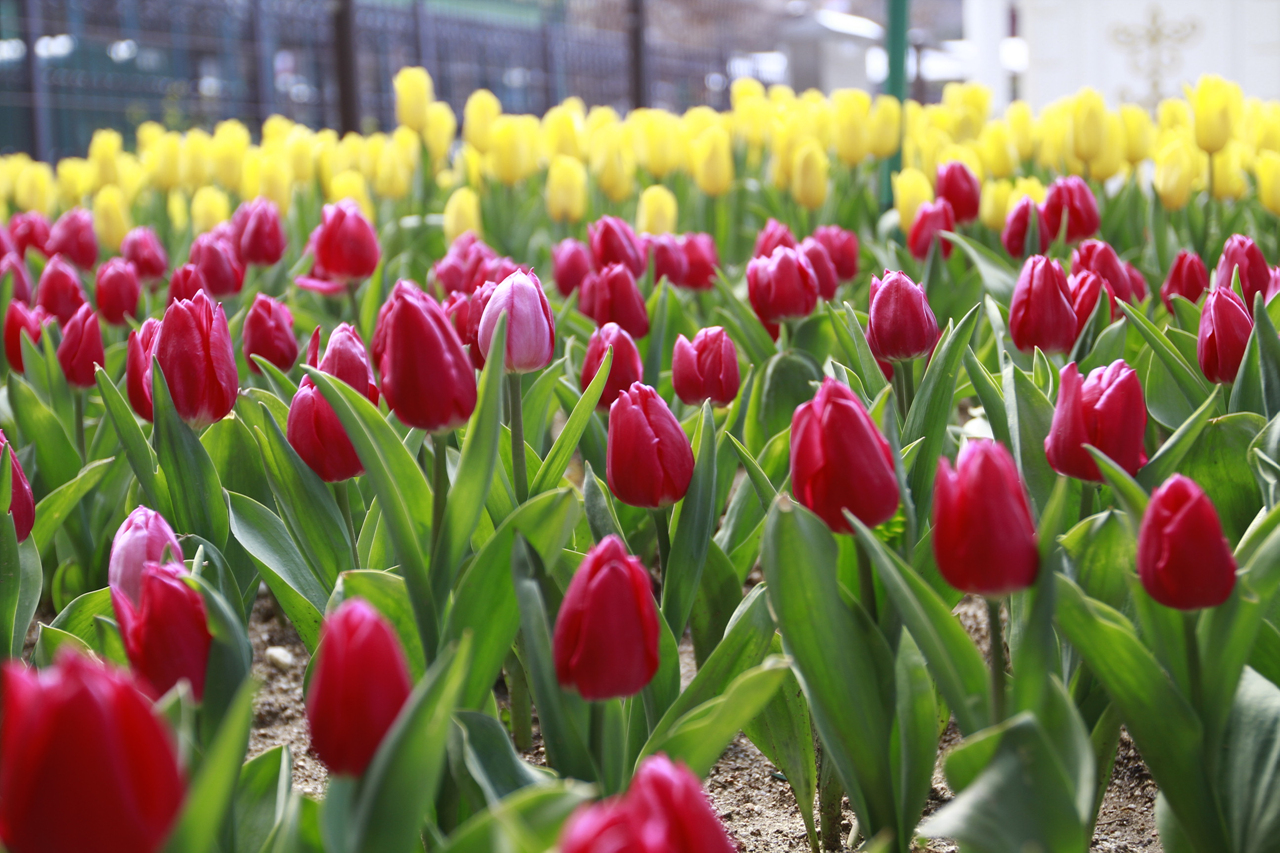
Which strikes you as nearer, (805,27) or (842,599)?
(842,599)

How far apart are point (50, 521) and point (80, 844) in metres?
0.78

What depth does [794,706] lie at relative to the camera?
1.00 metres

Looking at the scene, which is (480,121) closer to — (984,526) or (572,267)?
(572,267)

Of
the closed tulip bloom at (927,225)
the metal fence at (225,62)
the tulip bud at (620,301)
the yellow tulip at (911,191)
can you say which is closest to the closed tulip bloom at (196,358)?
the tulip bud at (620,301)

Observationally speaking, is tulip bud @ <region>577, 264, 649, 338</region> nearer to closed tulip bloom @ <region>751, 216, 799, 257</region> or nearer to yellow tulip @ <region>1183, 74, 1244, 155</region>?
closed tulip bloom @ <region>751, 216, 799, 257</region>

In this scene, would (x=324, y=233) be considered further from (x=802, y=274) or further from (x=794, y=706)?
(x=794, y=706)

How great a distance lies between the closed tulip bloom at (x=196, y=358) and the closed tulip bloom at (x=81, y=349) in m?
0.36

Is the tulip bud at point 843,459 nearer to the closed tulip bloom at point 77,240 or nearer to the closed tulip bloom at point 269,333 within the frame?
the closed tulip bloom at point 269,333

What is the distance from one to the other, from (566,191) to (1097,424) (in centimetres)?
199

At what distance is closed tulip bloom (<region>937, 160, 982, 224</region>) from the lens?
2123 mm

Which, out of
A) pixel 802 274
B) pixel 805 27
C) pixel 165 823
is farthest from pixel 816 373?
pixel 805 27

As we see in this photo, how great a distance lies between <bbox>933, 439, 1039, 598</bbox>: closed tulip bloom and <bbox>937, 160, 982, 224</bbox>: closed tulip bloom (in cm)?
159

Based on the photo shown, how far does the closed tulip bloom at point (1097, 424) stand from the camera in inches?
32.7

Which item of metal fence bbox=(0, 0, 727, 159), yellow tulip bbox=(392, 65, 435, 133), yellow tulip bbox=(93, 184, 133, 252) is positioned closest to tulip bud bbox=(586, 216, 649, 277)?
yellow tulip bbox=(93, 184, 133, 252)
